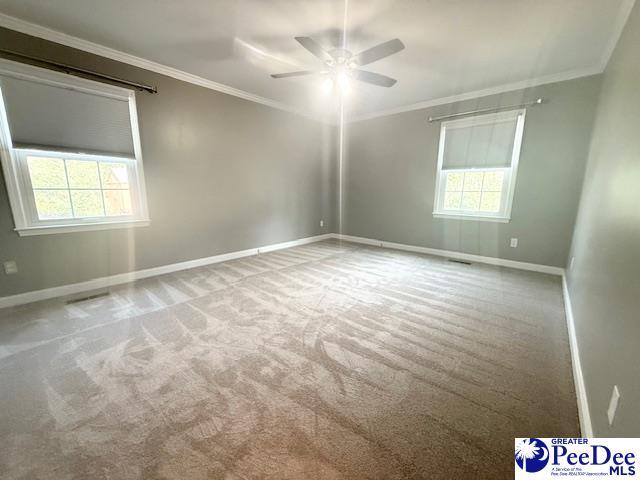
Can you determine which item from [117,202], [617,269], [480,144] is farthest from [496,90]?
[117,202]

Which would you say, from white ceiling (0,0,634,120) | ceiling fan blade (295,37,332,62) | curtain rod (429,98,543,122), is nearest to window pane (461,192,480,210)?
curtain rod (429,98,543,122)

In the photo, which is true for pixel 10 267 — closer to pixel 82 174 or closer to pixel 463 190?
pixel 82 174

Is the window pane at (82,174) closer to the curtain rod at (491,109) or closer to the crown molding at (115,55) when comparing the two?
the crown molding at (115,55)

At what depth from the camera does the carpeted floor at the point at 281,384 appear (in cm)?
113

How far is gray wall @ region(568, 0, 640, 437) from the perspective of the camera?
97 cm

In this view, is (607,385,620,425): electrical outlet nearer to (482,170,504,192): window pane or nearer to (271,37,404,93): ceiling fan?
(271,37,404,93): ceiling fan

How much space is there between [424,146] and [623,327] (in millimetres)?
3943

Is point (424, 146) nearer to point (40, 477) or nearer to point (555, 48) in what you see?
point (555, 48)

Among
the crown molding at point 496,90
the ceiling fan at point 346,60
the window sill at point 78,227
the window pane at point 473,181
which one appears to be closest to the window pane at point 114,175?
the window sill at point 78,227

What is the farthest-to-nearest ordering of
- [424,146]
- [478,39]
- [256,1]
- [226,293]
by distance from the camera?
[424,146] < [226,293] < [478,39] < [256,1]

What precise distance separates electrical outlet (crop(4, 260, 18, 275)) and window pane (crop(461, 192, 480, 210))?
5724 millimetres

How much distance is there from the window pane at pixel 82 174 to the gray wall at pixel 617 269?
4369mm

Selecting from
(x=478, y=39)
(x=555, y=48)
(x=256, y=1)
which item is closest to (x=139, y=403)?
(x=256, y=1)

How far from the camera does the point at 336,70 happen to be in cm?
267
